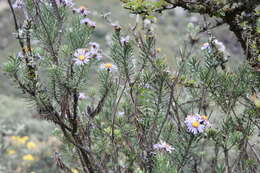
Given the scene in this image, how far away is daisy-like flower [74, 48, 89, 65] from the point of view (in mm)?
1715

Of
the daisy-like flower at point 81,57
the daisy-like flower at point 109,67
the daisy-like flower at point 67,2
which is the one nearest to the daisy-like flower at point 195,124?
the daisy-like flower at point 109,67

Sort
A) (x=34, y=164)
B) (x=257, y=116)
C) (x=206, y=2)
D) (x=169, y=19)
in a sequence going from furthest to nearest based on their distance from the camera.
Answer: (x=169, y=19) → (x=34, y=164) → (x=257, y=116) → (x=206, y=2)

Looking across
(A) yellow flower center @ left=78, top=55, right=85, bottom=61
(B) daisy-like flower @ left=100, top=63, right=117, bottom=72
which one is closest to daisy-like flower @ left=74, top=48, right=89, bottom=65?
(A) yellow flower center @ left=78, top=55, right=85, bottom=61

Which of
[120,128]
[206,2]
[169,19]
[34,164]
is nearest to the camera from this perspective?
[206,2]

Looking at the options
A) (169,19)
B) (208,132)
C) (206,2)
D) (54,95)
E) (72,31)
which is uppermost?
(169,19)

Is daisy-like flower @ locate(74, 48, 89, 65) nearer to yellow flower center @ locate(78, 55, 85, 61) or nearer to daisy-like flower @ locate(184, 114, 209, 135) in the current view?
yellow flower center @ locate(78, 55, 85, 61)

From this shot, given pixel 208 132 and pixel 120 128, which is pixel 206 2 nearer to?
pixel 208 132

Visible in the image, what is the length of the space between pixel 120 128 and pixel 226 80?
713 mm

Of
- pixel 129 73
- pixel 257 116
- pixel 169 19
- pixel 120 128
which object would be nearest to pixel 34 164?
pixel 120 128

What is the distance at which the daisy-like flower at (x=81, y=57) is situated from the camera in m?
1.71

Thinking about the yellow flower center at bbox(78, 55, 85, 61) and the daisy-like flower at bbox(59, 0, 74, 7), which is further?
the daisy-like flower at bbox(59, 0, 74, 7)

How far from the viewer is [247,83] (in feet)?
5.50

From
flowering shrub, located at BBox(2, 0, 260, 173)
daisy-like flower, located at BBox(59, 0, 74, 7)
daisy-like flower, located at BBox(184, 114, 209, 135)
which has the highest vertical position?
daisy-like flower, located at BBox(59, 0, 74, 7)

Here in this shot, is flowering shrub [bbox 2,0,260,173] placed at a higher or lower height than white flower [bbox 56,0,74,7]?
lower
